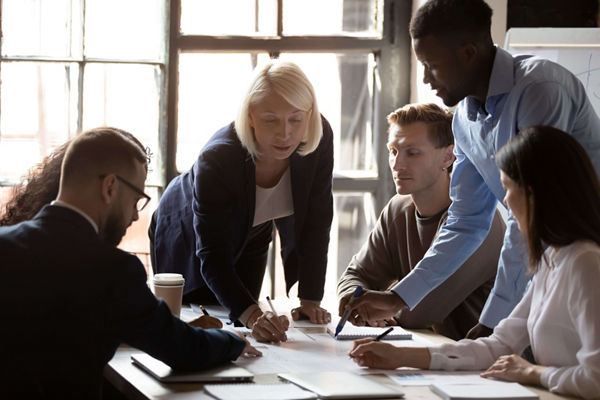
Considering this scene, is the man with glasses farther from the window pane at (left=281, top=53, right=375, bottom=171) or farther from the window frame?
the window pane at (left=281, top=53, right=375, bottom=171)

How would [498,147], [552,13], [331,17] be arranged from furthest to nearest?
1. [331,17]
2. [552,13]
3. [498,147]

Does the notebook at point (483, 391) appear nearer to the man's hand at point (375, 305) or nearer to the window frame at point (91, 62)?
the man's hand at point (375, 305)

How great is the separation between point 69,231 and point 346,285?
4.32ft

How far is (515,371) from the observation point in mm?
1732

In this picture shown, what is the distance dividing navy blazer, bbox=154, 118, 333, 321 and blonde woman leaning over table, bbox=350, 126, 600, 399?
82cm

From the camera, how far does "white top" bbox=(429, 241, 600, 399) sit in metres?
1.60

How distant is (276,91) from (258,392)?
100cm

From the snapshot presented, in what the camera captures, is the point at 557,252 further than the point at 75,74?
No

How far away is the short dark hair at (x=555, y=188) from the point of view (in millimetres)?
1692

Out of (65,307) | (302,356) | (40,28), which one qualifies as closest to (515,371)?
(302,356)

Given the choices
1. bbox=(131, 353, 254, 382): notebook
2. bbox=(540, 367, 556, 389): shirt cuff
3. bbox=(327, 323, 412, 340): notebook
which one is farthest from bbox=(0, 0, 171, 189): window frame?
bbox=(540, 367, 556, 389): shirt cuff

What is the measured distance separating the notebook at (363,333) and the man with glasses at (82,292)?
516 mm

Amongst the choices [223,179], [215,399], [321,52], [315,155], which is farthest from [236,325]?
[321,52]

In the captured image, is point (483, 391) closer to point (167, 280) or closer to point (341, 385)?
point (341, 385)
